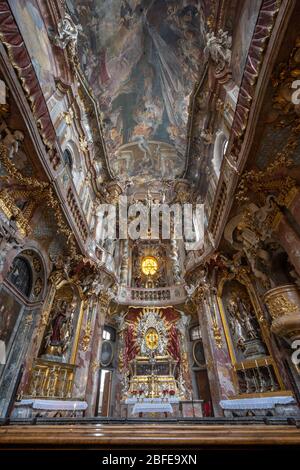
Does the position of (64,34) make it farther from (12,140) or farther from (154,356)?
(154,356)

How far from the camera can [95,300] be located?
445 inches

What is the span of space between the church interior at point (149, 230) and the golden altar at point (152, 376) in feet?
0.24

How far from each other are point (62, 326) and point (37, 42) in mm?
11095

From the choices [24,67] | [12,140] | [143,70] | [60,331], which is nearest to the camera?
[24,67]

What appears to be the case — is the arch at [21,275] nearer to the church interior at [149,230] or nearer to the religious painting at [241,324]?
the church interior at [149,230]

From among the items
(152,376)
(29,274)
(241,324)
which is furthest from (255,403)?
(29,274)

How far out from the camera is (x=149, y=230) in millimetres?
18609

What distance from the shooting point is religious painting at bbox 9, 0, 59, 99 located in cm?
718

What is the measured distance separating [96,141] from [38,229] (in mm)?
8071

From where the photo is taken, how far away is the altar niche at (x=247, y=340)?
25.1 feet

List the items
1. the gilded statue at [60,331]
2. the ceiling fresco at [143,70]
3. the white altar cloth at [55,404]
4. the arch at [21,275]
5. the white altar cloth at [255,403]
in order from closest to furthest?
the white altar cloth at [255,403]
the white altar cloth at [55,404]
the arch at [21,275]
the gilded statue at [60,331]
the ceiling fresco at [143,70]

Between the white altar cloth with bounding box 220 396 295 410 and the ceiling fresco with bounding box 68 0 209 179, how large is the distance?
14256 millimetres

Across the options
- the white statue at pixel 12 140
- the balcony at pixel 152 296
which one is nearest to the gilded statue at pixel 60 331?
the balcony at pixel 152 296
